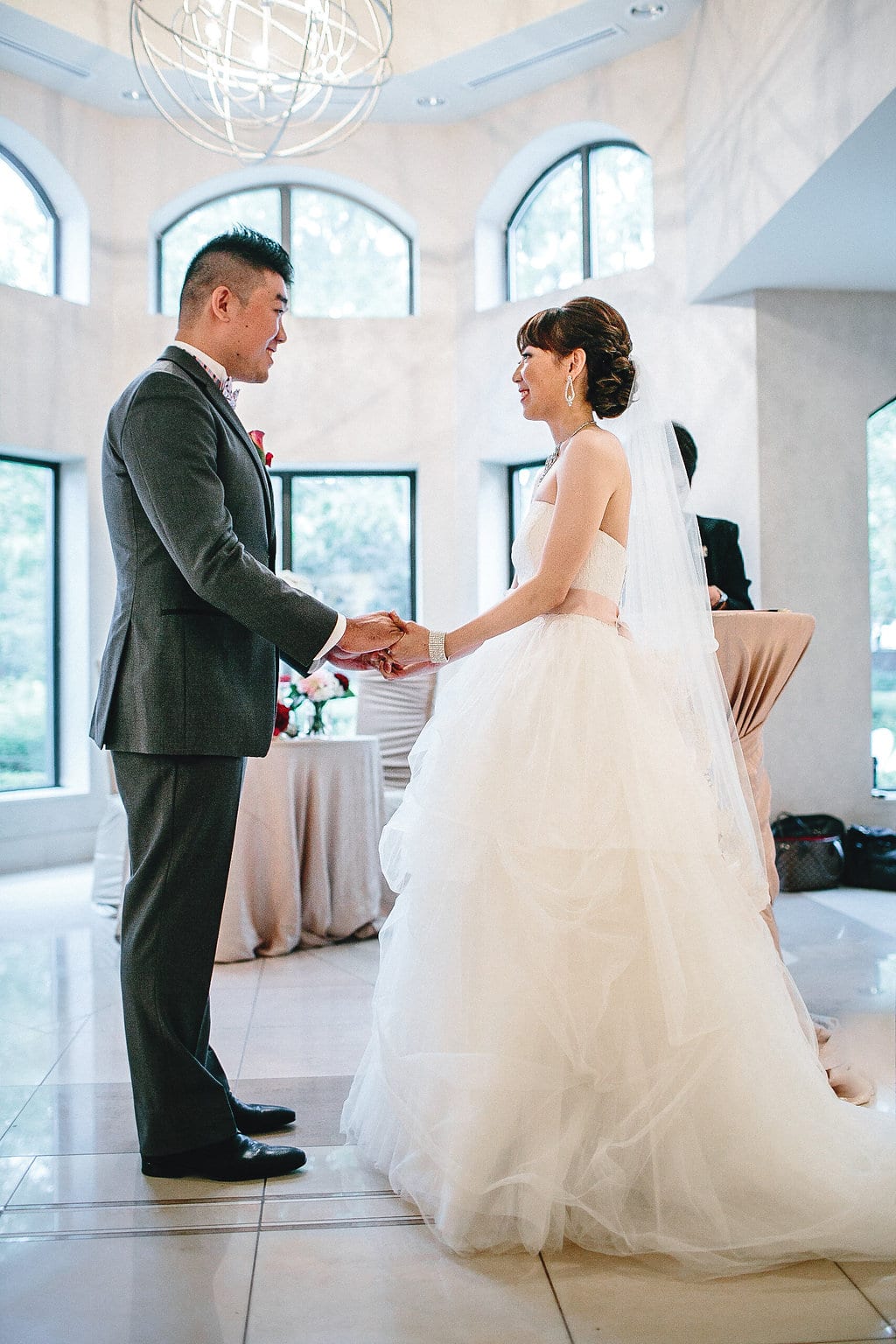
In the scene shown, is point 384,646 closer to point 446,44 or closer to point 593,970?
point 593,970

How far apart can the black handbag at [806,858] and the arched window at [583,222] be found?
3405 mm

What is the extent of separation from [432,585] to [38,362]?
278 cm

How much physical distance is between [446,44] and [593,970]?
20.2ft

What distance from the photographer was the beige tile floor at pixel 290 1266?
1858mm

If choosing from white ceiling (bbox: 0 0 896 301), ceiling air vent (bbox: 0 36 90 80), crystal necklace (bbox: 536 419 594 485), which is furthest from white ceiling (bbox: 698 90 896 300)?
ceiling air vent (bbox: 0 36 90 80)

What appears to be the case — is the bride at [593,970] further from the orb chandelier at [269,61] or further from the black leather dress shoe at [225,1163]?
the orb chandelier at [269,61]

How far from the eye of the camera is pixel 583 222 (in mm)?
7375

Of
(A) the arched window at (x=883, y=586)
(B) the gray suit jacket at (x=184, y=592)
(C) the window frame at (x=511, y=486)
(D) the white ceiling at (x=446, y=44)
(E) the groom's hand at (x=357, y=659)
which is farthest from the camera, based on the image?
(C) the window frame at (x=511, y=486)

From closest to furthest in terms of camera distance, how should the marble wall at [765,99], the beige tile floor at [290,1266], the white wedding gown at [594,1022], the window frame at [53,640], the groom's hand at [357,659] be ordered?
1. the beige tile floor at [290,1266]
2. the white wedding gown at [594,1022]
3. the groom's hand at [357,659]
4. the marble wall at [765,99]
5. the window frame at [53,640]

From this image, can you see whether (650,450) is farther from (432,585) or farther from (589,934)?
(432,585)

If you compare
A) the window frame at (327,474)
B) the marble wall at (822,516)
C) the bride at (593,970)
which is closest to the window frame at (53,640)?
the window frame at (327,474)

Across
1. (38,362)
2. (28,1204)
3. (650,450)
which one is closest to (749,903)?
(650,450)

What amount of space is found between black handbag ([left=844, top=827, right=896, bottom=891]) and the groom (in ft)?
14.2

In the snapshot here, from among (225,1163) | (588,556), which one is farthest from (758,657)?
(225,1163)
